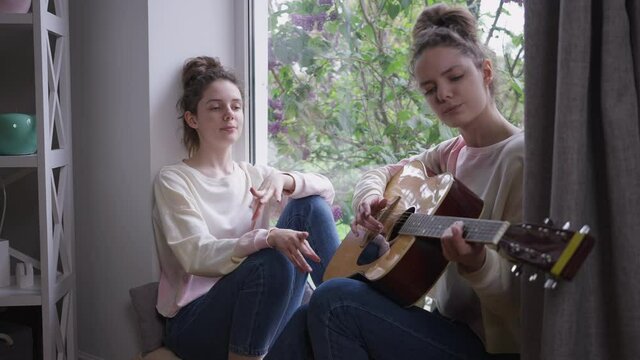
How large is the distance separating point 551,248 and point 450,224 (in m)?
0.26

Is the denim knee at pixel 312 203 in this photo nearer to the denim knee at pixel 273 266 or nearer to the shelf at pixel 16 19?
the denim knee at pixel 273 266

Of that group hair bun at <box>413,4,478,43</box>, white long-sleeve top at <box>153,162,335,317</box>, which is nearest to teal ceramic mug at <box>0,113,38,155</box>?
white long-sleeve top at <box>153,162,335,317</box>

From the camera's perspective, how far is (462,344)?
1308 mm

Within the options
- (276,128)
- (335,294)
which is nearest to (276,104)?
(276,128)

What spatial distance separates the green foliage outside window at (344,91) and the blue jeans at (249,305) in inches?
12.2

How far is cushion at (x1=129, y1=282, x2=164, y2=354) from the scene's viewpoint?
1815 mm

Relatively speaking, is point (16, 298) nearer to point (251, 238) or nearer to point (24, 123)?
point (24, 123)

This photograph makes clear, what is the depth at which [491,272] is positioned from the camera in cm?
120

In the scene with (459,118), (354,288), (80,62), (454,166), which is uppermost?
(80,62)

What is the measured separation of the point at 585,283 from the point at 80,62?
65.8 inches

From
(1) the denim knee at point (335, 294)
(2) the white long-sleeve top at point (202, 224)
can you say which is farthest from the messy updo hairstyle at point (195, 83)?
(1) the denim knee at point (335, 294)

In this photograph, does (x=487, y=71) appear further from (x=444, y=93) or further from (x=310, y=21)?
(x=310, y=21)

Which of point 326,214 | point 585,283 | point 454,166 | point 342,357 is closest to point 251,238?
point 326,214

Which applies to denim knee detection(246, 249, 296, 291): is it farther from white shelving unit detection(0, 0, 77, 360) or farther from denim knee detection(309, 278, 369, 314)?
white shelving unit detection(0, 0, 77, 360)
